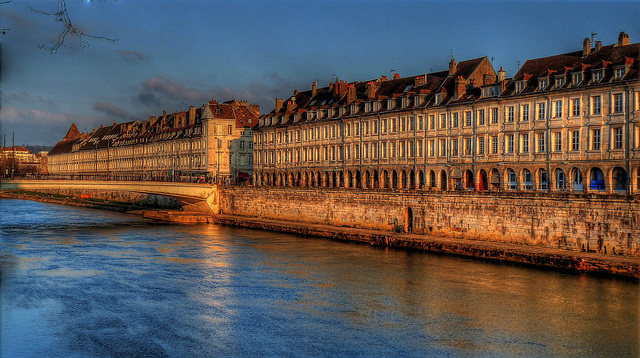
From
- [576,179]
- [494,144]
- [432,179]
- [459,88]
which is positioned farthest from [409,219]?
[459,88]

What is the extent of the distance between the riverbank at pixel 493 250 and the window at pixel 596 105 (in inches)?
426

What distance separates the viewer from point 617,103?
40.6 m

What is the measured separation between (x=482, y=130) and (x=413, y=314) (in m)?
27.2

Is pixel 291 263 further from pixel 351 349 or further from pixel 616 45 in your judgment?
pixel 616 45

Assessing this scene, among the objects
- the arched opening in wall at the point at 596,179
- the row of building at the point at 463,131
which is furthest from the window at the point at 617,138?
the arched opening in wall at the point at 596,179

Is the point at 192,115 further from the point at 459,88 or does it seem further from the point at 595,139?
the point at 595,139

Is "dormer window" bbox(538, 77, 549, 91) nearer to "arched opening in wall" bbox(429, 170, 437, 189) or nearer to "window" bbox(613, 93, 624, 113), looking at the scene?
"window" bbox(613, 93, 624, 113)

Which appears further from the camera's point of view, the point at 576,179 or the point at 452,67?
the point at 452,67

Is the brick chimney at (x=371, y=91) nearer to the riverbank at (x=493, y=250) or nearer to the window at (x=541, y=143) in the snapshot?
the riverbank at (x=493, y=250)

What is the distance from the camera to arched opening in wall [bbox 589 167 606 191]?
1645 inches

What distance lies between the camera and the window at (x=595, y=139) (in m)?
41.5

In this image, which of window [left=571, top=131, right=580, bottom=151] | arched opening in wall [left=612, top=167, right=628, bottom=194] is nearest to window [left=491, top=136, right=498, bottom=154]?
window [left=571, top=131, right=580, bottom=151]

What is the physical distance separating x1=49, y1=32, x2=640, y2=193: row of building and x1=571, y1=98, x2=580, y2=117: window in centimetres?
8

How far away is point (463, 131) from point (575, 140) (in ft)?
33.6
